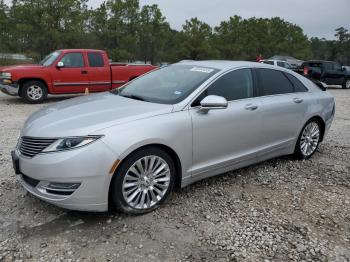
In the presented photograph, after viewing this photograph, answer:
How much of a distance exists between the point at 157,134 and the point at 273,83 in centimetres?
222

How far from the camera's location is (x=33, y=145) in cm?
341

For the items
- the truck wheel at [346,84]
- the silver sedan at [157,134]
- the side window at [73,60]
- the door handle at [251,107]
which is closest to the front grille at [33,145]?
the silver sedan at [157,134]

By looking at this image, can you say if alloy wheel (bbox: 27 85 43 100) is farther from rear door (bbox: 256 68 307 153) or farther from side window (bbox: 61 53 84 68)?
rear door (bbox: 256 68 307 153)

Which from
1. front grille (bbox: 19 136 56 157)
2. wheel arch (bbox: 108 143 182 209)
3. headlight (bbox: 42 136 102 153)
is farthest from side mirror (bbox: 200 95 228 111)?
front grille (bbox: 19 136 56 157)

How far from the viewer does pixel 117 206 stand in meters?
3.51

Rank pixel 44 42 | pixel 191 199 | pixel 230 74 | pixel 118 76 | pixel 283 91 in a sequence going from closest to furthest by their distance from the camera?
1. pixel 191 199
2. pixel 230 74
3. pixel 283 91
4. pixel 118 76
5. pixel 44 42

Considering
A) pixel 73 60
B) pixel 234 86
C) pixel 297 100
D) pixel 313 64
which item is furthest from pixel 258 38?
pixel 234 86

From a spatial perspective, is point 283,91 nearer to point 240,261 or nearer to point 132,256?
point 240,261

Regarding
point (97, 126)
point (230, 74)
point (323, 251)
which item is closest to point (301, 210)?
point (323, 251)

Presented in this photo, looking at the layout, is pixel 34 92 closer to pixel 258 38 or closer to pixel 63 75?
pixel 63 75

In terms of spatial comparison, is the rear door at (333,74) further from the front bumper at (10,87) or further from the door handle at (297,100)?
the door handle at (297,100)

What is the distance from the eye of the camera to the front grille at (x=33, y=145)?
3326mm

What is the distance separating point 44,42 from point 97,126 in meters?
24.5

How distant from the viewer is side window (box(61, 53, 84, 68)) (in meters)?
11.1
